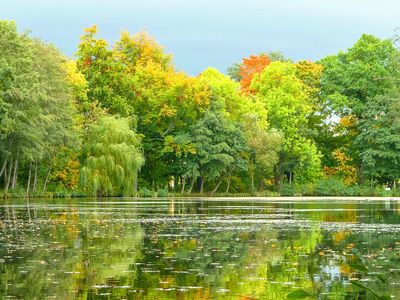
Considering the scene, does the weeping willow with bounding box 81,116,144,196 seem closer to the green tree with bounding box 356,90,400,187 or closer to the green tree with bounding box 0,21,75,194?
the green tree with bounding box 0,21,75,194

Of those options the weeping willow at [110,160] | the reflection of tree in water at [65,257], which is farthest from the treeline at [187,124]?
the reflection of tree in water at [65,257]

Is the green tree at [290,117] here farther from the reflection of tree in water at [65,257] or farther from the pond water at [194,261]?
the reflection of tree in water at [65,257]

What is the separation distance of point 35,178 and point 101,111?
8175 millimetres

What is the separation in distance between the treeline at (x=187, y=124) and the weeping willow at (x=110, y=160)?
8cm

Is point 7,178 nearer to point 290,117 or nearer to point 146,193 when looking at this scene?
point 146,193

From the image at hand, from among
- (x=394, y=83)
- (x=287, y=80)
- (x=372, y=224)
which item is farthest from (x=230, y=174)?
(x=372, y=224)

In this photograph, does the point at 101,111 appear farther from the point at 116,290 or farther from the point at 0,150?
the point at 116,290

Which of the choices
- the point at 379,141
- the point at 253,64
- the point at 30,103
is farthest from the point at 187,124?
the point at 253,64

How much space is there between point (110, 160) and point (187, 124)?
1788cm

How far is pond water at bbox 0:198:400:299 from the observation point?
10.8 metres

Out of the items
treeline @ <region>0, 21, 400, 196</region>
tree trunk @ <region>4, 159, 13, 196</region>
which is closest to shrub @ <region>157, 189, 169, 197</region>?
treeline @ <region>0, 21, 400, 196</region>

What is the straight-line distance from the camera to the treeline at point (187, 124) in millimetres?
58906

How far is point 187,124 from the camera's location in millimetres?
75625

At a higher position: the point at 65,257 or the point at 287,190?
the point at 287,190
